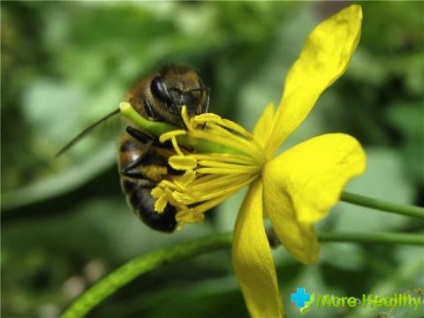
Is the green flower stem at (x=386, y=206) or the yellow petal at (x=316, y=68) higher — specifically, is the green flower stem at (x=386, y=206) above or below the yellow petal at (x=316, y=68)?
below

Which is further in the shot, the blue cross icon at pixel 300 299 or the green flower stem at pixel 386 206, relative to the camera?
the blue cross icon at pixel 300 299

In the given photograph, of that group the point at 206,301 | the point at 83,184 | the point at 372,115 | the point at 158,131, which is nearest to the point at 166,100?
the point at 158,131

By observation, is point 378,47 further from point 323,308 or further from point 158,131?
point 158,131

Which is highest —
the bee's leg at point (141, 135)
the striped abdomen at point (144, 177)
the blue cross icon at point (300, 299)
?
the bee's leg at point (141, 135)

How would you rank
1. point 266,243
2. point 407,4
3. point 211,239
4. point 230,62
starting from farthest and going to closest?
point 230,62, point 407,4, point 211,239, point 266,243

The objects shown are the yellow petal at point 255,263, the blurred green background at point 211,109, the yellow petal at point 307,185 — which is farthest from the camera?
the blurred green background at point 211,109

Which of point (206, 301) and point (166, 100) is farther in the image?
point (206, 301)

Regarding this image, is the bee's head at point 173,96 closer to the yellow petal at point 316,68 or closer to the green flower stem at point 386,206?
the yellow petal at point 316,68

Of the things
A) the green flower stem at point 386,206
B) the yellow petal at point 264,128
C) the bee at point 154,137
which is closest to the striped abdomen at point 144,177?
the bee at point 154,137
